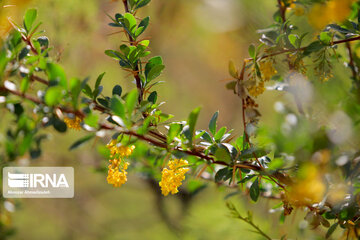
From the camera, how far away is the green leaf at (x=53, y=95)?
1.09 ft

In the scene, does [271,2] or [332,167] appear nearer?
[332,167]

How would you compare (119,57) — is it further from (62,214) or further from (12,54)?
(62,214)

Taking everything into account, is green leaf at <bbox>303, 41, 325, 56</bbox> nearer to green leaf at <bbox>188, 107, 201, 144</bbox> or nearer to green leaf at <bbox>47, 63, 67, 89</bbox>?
green leaf at <bbox>188, 107, 201, 144</bbox>

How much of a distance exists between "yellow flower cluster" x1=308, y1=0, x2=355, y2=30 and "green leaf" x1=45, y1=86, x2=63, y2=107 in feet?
1.09

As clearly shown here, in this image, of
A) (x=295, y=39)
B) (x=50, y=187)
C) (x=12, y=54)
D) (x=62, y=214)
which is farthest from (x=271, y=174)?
(x=62, y=214)

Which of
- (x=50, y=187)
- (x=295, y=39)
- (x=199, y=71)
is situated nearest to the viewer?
(x=295, y=39)

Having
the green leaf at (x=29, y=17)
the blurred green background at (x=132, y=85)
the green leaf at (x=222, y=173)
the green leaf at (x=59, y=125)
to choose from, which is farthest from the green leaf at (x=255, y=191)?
the blurred green background at (x=132, y=85)

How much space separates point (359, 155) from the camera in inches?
16.2

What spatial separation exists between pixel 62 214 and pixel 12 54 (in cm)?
222

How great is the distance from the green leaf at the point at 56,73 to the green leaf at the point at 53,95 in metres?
0.02

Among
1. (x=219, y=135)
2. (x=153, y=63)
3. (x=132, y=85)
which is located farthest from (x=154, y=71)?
(x=132, y=85)

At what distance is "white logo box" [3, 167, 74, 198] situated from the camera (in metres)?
0.57

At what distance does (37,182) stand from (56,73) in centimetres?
35

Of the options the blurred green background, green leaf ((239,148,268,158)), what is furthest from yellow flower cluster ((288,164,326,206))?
the blurred green background
